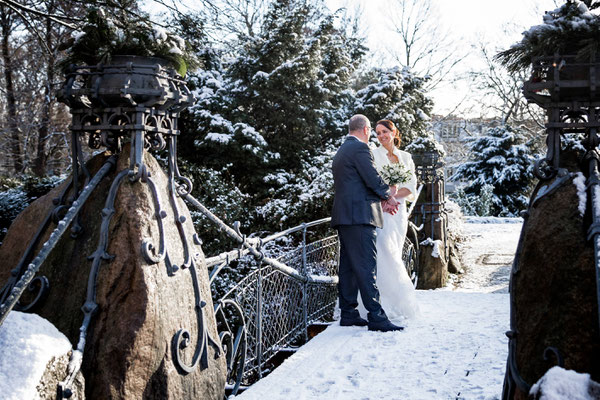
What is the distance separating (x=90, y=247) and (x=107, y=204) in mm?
197

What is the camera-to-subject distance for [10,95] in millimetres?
18328

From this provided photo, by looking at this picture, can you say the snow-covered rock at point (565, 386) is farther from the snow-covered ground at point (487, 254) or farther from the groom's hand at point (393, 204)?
the snow-covered ground at point (487, 254)

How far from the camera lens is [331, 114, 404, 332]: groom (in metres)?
5.20

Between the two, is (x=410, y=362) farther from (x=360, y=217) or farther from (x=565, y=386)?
(x=565, y=386)

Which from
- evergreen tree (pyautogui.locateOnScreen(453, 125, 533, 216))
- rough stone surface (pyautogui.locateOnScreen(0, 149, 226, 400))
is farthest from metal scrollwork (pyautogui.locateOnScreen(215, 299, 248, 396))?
evergreen tree (pyautogui.locateOnScreen(453, 125, 533, 216))

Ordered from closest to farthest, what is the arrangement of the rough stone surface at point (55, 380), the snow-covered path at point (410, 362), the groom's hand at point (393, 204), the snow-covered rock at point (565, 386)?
the snow-covered rock at point (565, 386) → the rough stone surface at point (55, 380) → the snow-covered path at point (410, 362) → the groom's hand at point (393, 204)

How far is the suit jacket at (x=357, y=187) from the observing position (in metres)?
5.21

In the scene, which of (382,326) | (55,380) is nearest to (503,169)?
(382,326)

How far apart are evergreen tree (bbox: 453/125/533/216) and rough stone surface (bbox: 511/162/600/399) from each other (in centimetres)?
2042

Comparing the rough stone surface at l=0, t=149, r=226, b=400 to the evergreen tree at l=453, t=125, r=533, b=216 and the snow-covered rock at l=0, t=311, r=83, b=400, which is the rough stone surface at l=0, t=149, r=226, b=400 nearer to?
the snow-covered rock at l=0, t=311, r=83, b=400

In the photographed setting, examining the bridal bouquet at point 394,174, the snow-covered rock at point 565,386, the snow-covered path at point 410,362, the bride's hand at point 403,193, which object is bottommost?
the snow-covered path at point 410,362

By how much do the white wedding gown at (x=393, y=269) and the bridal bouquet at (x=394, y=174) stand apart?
140 millimetres

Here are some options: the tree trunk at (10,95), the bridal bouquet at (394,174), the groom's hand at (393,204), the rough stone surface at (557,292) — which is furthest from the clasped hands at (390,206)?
the tree trunk at (10,95)

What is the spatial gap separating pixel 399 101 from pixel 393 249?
725 centimetres
